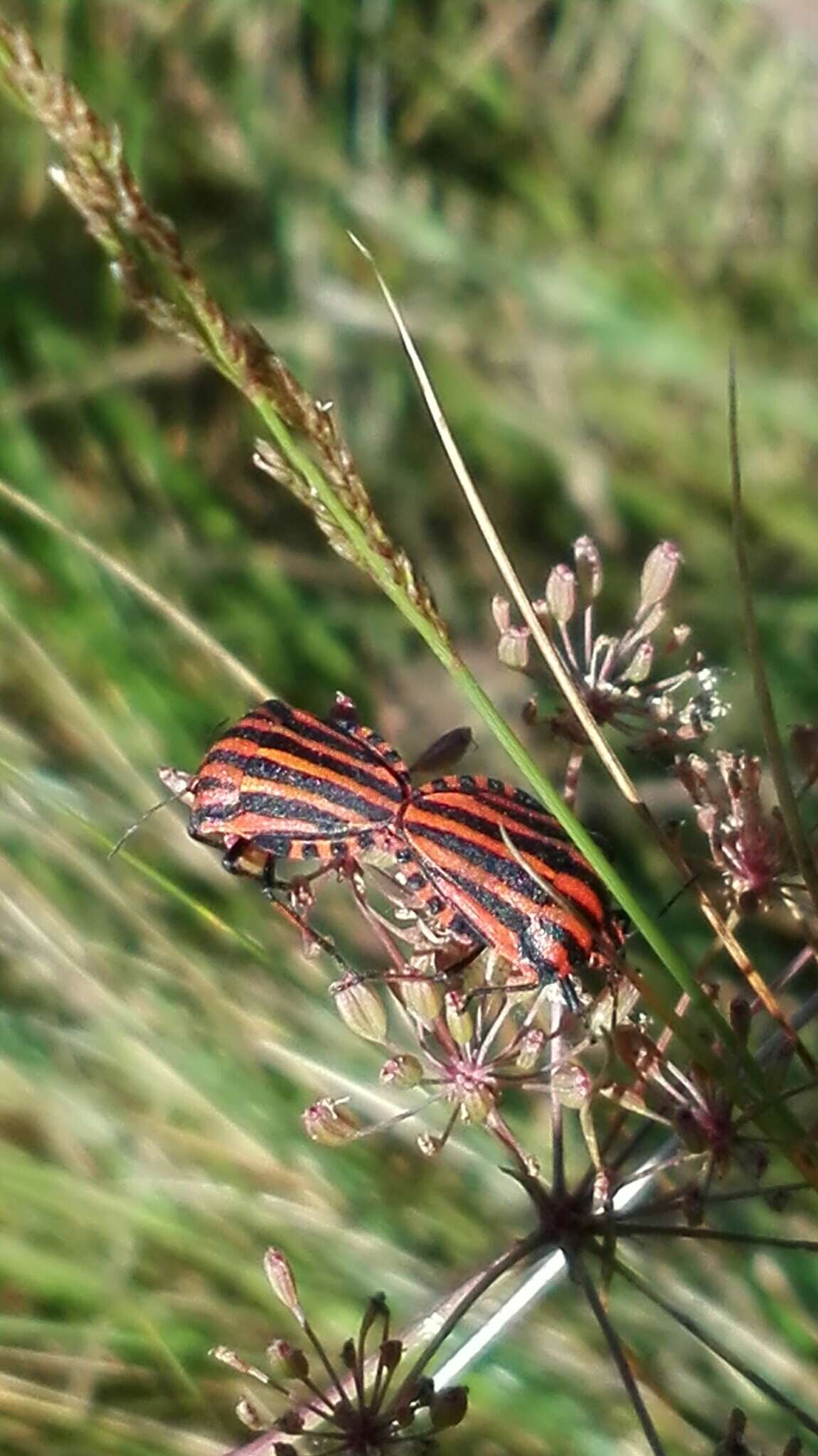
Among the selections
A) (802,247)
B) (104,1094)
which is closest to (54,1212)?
(104,1094)

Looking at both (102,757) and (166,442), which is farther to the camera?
(166,442)

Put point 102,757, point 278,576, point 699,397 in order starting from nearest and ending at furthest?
1. point 102,757
2. point 278,576
3. point 699,397

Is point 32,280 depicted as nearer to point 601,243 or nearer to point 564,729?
point 601,243

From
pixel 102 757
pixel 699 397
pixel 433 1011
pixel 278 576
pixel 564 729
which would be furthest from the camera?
pixel 699 397

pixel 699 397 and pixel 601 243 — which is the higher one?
pixel 601 243

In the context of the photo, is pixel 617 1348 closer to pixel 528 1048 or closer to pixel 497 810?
pixel 528 1048
